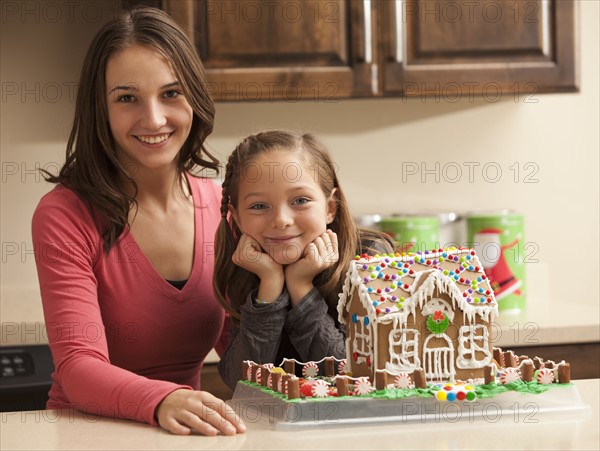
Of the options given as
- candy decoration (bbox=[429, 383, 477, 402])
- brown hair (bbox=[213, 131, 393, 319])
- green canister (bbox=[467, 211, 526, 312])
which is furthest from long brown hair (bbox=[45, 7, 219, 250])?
green canister (bbox=[467, 211, 526, 312])

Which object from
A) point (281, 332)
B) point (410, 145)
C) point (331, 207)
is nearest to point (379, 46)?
point (410, 145)

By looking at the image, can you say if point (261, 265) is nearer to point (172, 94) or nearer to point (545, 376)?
point (172, 94)

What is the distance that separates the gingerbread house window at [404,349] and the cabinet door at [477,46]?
1204 mm

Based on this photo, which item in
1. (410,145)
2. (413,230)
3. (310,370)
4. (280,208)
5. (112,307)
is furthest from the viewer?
(410,145)

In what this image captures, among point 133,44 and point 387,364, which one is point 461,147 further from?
point 387,364

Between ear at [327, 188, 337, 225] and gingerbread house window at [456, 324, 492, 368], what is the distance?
460 mm

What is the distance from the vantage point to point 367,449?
103 centimetres

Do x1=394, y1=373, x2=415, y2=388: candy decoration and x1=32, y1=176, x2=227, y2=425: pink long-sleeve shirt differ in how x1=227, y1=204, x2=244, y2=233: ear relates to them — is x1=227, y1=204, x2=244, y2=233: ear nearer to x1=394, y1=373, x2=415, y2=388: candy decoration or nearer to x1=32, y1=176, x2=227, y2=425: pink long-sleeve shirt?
x1=32, y1=176, x2=227, y2=425: pink long-sleeve shirt

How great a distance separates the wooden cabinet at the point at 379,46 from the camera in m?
2.24

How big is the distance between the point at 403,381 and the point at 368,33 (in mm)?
1312

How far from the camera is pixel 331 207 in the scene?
1.64 m

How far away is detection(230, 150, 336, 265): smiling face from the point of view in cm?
151

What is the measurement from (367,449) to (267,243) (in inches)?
22.7

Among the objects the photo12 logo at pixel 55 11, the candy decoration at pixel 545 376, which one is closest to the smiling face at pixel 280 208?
the candy decoration at pixel 545 376
